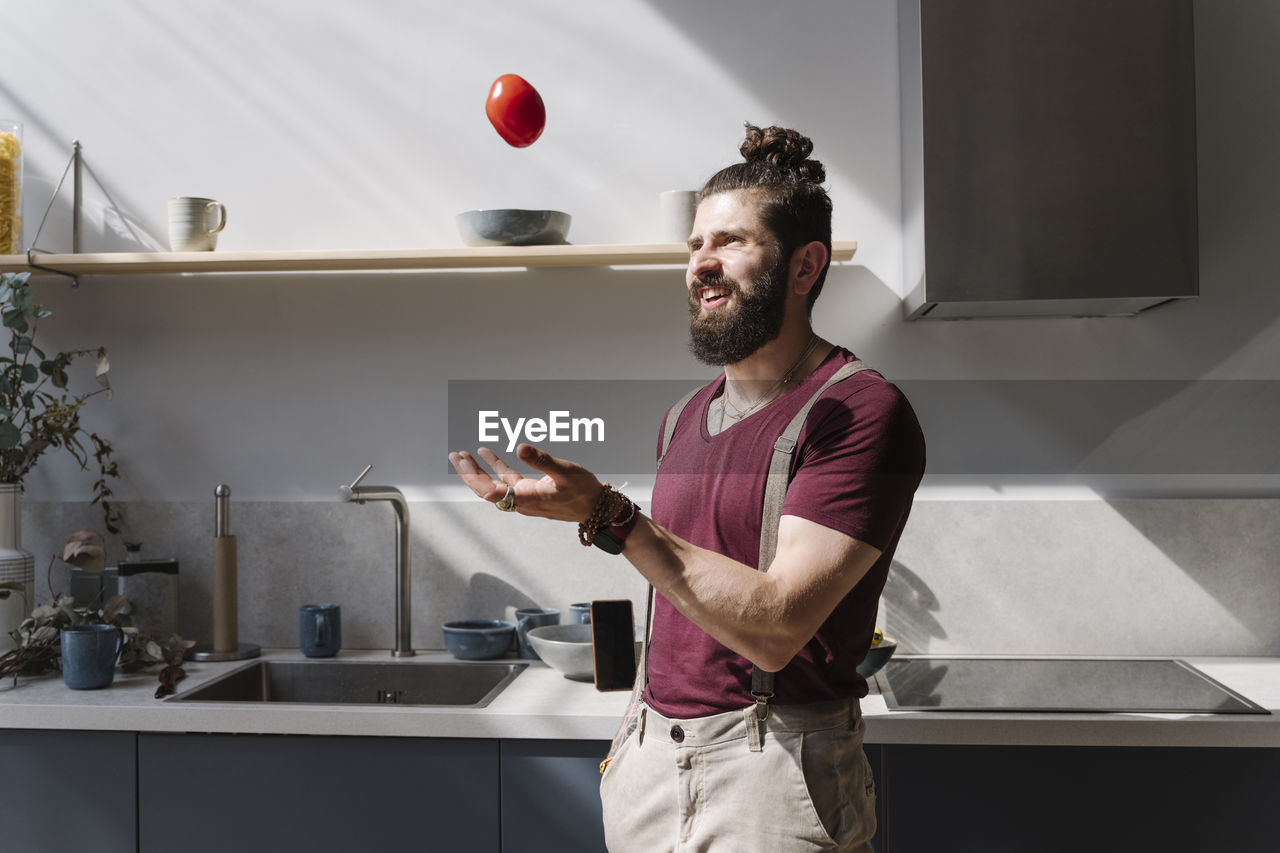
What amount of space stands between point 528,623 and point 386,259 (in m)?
0.83

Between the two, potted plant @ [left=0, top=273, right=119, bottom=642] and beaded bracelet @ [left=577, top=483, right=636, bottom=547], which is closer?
beaded bracelet @ [left=577, top=483, right=636, bottom=547]

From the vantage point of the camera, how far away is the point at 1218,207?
218 centimetres

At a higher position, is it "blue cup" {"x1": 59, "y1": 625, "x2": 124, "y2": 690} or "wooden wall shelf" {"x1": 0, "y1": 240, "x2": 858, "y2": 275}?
"wooden wall shelf" {"x1": 0, "y1": 240, "x2": 858, "y2": 275}

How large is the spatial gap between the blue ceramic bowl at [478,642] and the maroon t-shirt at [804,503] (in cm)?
83

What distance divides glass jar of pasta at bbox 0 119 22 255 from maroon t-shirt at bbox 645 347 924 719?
1.79 m

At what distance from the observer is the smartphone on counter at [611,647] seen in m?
1.79

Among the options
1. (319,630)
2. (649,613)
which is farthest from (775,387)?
(319,630)

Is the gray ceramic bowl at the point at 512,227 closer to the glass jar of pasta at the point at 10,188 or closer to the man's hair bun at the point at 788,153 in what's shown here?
the man's hair bun at the point at 788,153

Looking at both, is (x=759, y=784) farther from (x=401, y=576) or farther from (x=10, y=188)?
(x=10, y=188)

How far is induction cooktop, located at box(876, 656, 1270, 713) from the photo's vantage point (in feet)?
5.57

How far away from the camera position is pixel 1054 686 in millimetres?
1943

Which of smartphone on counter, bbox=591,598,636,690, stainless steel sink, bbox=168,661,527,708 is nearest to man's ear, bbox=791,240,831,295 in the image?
smartphone on counter, bbox=591,598,636,690

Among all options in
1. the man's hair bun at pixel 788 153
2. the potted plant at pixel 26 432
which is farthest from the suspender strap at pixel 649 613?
the potted plant at pixel 26 432

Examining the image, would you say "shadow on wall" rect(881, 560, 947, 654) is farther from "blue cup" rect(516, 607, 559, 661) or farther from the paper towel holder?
the paper towel holder
